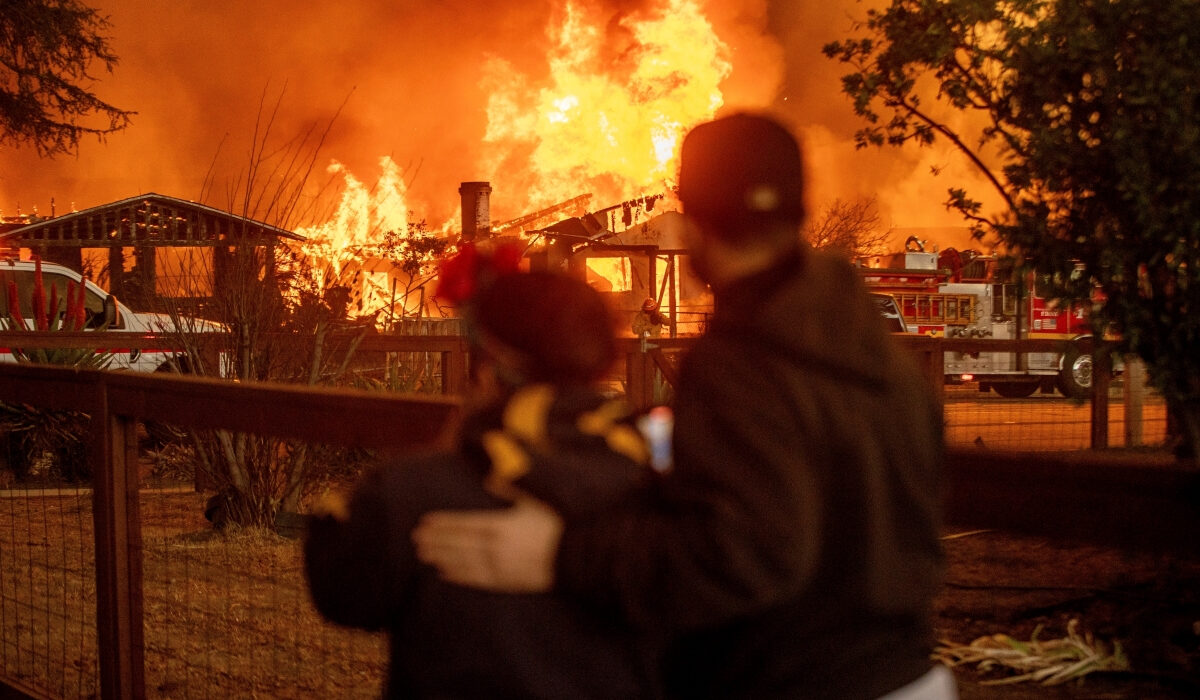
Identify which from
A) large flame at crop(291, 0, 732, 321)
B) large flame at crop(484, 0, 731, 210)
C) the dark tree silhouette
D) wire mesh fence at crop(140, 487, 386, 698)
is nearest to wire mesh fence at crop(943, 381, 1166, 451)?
wire mesh fence at crop(140, 487, 386, 698)

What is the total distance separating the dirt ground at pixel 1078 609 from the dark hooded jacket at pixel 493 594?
54.9 inches

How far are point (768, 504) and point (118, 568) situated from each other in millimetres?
2757

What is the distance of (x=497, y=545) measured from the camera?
138 cm

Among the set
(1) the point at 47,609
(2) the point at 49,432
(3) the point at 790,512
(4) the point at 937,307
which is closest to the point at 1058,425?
(2) the point at 49,432

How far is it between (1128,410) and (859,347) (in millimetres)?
9637

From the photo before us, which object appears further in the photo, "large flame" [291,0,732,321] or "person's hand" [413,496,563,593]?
"large flame" [291,0,732,321]

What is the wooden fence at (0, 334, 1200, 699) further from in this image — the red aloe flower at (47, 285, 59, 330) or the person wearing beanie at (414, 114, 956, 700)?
the red aloe flower at (47, 285, 59, 330)

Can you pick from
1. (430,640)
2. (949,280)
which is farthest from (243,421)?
(949,280)

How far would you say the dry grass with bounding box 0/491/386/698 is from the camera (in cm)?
425

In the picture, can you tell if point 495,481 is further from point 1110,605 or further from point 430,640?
point 1110,605

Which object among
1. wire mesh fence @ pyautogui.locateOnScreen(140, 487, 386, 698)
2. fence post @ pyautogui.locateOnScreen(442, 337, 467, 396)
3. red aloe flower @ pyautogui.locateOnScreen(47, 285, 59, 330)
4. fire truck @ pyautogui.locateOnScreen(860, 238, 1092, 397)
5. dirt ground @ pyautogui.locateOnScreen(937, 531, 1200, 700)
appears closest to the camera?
dirt ground @ pyautogui.locateOnScreen(937, 531, 1200, 700)

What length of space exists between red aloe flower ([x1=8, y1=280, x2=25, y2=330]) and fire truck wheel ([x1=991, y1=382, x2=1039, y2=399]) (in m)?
17.2

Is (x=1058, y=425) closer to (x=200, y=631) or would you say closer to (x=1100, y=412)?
(x=1100, y=412)

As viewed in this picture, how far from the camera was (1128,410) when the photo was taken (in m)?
9.95
